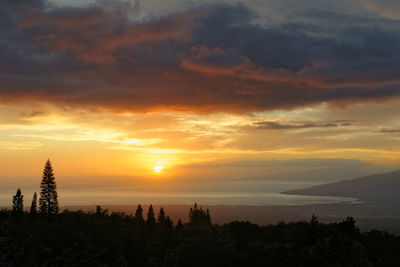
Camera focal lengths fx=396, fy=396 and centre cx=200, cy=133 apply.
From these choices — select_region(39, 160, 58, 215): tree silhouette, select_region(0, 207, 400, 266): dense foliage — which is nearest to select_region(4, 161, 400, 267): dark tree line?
select_region(0, 207, 400, 266): dense foliage

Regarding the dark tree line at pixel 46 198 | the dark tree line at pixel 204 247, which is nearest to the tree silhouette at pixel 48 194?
the dark tree line at pixel 46 198

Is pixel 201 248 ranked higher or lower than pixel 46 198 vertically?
lower

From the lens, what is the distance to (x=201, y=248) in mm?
50125

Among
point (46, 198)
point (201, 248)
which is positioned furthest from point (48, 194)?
point (201, 248)

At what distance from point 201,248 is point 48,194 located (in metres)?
39.7

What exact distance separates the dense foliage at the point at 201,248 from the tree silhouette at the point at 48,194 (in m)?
13.7

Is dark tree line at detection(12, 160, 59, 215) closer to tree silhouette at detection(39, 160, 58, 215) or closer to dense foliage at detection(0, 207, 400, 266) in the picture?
tree silhouette at detection(39, 160, 58, 215)

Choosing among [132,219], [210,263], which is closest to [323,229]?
[210,263]

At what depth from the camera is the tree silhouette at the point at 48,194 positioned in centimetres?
7519

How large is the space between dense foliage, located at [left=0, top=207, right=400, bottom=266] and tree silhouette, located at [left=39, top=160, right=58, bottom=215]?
13707 millimetres

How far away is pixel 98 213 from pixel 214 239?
111ft

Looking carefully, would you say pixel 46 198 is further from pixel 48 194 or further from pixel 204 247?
pixel 204 247

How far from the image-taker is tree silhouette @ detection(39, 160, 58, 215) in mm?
75188

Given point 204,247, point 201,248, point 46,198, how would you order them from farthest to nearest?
point 46,198, point 204,247, point 201,248
